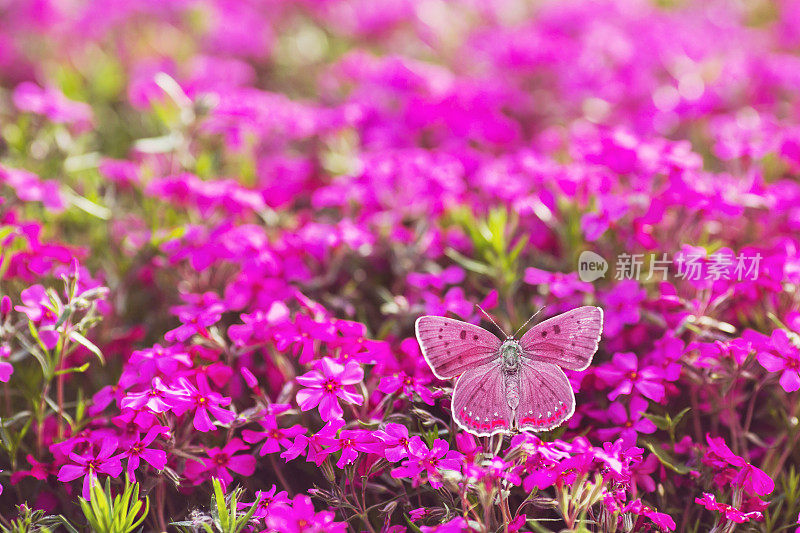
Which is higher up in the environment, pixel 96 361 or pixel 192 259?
pixel 192 259

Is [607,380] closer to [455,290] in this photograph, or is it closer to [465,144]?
[455,290]

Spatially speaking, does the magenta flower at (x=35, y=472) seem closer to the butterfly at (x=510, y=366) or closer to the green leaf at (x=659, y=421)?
the butterfly at (x=510, y=366)

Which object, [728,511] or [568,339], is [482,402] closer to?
[568,339]

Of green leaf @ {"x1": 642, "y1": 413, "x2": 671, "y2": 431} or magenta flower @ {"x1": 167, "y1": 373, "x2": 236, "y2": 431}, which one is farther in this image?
green leaf @ {"x1": 642, "y1": 413, "x2": 671, "y2": 431}

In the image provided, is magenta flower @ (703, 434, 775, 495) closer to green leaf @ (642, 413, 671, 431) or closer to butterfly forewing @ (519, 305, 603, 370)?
green leaf @ (642, 413, 671, 431)

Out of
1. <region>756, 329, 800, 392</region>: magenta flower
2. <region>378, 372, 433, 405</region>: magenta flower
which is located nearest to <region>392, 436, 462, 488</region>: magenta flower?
<region>378, 372, 433, 405</region>: magenta flower

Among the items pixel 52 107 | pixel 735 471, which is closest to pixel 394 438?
pixel 735 471

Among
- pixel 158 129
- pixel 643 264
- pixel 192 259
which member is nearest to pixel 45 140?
pixel 158 129
